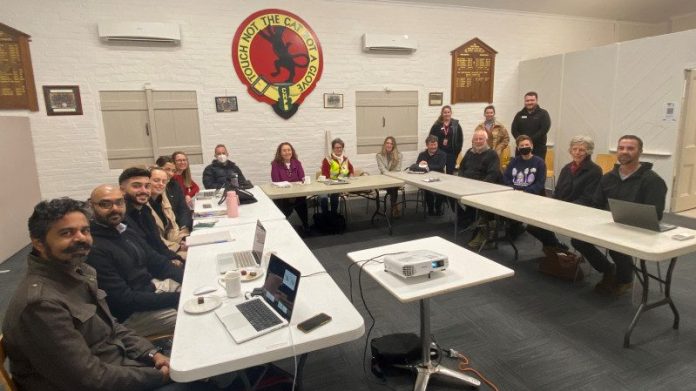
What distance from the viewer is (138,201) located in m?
2.32

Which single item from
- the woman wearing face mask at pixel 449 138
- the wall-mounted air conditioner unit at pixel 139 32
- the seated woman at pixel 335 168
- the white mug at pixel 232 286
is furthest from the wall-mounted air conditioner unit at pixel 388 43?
the white mug at pixel 232 286

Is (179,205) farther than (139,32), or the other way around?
(139,32)

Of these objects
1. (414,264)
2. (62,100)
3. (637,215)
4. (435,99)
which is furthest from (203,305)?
(435,99)

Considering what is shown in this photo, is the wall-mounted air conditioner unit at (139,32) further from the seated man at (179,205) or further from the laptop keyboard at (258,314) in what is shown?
the laptop keyboard at (258,314)

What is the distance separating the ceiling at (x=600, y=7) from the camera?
6178 millimetres

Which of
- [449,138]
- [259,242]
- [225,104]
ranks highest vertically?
[225,104]

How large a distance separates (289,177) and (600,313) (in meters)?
3.51

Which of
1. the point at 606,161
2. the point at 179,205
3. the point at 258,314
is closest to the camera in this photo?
the point at 258,314

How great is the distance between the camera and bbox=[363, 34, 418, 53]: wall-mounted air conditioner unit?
5.73 metres

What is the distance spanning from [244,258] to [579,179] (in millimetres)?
2937

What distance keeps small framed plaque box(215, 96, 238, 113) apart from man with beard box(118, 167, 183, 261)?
318 cm

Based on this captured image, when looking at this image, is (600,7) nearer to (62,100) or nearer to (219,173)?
(219,173)

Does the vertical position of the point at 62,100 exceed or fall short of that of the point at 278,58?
it falls short

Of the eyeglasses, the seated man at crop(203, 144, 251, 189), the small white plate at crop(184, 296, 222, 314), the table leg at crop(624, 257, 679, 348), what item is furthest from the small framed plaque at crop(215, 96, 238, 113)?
the table leg at crop(624, 257, 679, 348)
